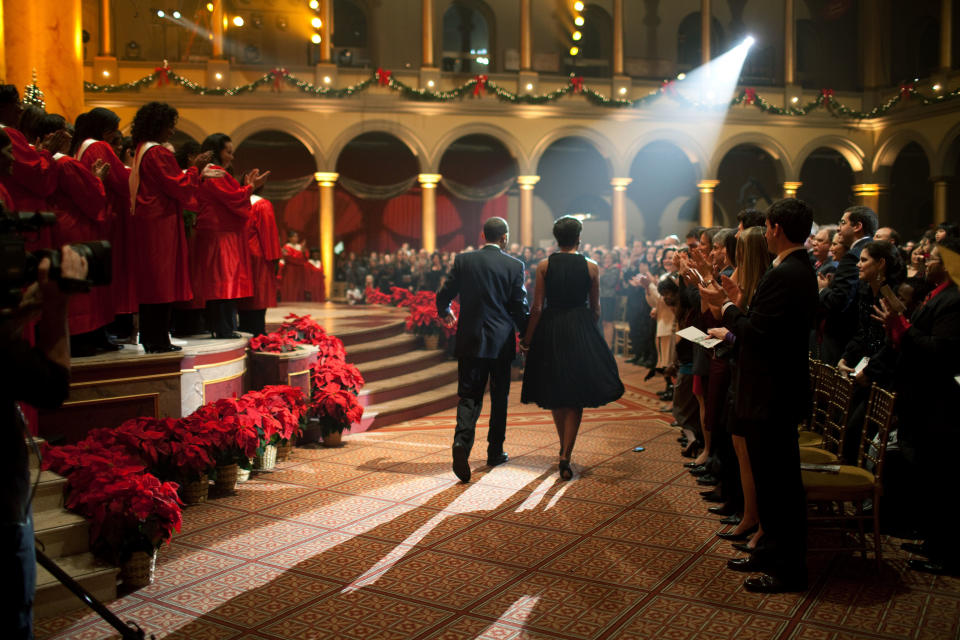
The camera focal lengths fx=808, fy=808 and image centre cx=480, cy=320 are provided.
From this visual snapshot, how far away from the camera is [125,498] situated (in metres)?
3.69

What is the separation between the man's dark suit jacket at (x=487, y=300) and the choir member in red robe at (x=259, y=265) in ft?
7.13

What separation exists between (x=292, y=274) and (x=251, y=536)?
12067 mm

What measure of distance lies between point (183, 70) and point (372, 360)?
12208mm

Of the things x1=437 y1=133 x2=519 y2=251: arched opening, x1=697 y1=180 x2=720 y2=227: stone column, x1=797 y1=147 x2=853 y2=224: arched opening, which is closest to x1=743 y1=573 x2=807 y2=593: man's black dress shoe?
x1=697 y1=180 x2=720 y2=227: stone column

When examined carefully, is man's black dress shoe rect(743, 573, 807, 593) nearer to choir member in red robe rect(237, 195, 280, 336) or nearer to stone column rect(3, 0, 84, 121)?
choir member in red robe rect(237, 195, 280, 336)


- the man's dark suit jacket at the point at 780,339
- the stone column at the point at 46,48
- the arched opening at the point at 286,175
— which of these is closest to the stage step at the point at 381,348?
the stone column at the point at 46,48

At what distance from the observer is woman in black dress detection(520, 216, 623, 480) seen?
541 centimetres

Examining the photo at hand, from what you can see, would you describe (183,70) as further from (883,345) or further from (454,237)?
(883,345)

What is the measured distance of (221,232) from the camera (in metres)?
6.27

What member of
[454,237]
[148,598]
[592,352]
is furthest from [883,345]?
[454,237]

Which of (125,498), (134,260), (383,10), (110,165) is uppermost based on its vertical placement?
(383,10)

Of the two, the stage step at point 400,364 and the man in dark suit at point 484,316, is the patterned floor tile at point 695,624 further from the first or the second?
the stage step at point 400,364

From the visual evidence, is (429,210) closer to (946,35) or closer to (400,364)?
(400,364)

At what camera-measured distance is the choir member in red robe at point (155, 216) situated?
205 inches
